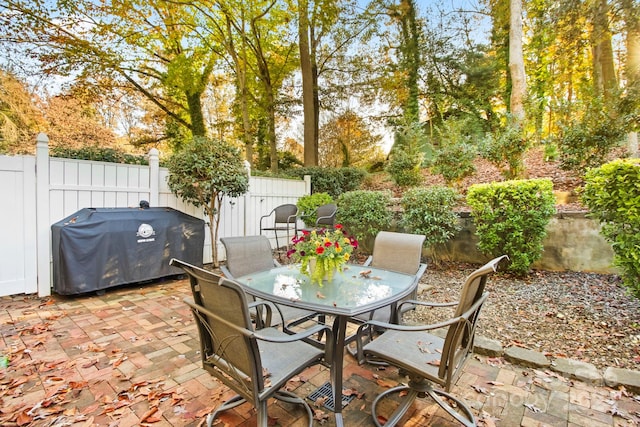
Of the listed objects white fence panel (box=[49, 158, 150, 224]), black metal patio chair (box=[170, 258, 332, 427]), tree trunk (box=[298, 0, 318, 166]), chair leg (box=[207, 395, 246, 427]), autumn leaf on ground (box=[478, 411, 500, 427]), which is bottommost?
autumn leaf on ground (box=[478, 411, 500, 427])

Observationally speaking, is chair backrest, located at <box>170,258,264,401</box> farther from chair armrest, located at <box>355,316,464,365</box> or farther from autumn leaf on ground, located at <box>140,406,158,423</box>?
chair armrest, located at <box>355,316,464,365</box>

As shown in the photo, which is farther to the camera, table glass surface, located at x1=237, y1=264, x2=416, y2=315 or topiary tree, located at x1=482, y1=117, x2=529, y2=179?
topiary tree, located at x1=482, y1=117, x2=529, y2=179

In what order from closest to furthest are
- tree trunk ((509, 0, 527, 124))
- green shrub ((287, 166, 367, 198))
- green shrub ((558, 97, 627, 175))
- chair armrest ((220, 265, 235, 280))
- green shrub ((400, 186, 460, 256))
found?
1. chair armrest ((220, 265, 235, 280))
2. green shrub ((400, 186, 460, 256))
3. green shrub ((558, 97, 627, 175))
4. tree trunk ((509, 0, 527, 124))
5. green shrub ((287, 166, 367, 198))

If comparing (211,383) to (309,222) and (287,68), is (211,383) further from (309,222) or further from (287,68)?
(287,68)

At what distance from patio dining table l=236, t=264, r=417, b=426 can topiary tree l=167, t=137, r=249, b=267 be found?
87.4 inches

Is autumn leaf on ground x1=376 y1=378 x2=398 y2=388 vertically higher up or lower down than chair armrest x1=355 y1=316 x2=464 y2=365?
lower down

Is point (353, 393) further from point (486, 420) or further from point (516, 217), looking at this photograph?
point (516, 217)

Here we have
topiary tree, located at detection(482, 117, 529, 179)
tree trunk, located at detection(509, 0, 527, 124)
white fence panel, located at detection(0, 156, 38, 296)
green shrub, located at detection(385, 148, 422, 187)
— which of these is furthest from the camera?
green shrub, located at detection(385, 148, 422, 187)

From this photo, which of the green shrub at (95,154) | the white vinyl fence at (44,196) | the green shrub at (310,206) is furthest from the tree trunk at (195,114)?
the white vinyl fence at (44,196)

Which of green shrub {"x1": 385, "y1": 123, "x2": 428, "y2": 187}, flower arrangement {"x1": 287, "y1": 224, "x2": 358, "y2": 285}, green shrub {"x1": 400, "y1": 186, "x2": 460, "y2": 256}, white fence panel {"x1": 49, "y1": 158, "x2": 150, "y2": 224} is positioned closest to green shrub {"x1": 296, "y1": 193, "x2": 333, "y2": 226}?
green shrub {"x1": 385, "y1": 123, "x2": 428, "y2": 187}

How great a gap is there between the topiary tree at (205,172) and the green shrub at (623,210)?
4.06 metres

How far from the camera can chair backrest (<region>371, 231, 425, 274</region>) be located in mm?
2453

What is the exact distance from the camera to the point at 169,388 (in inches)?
72.2

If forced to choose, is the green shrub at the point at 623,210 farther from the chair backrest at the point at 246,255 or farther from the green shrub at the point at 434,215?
the chair backrest at the point at 246,255
